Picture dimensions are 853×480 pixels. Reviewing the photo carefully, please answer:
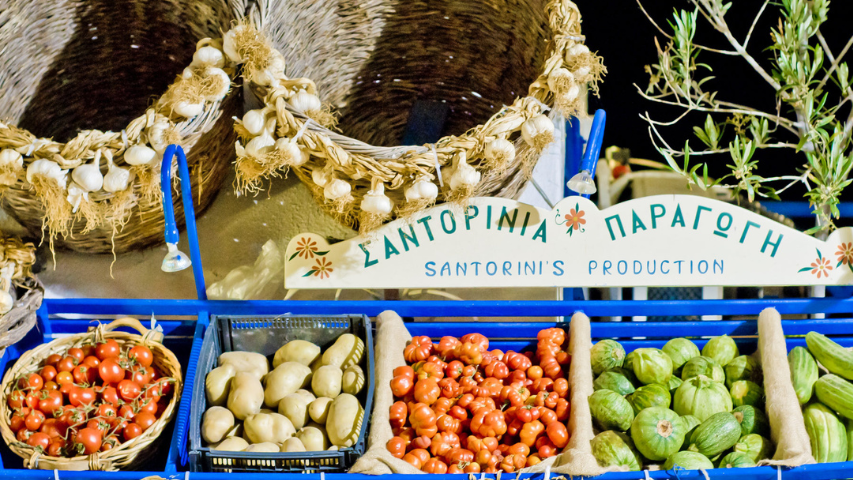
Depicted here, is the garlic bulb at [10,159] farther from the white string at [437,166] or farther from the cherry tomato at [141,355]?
the white string at [437,166]

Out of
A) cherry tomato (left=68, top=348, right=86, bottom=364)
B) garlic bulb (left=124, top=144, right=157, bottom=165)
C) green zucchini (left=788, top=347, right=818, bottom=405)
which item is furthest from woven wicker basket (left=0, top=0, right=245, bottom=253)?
green zucchini (left=788, top=347, right=818, bottom=405)

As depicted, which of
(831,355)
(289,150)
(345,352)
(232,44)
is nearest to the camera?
A: (289,150)

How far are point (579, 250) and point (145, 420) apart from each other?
153 centimetres

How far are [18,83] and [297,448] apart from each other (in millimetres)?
1971

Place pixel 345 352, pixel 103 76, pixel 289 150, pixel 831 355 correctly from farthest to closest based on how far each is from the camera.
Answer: pixel 103 76 → pixel 345 352 → pixel 831 355 → pixel 289 150

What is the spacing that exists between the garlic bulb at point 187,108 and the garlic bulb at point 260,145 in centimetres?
22

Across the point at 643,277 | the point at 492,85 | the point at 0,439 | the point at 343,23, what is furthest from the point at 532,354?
the point at 0,439

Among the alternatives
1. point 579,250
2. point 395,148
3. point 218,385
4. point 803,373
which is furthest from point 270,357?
point 803,373

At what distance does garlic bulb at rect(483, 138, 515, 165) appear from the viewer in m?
2.08

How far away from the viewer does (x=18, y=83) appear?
9.40ft

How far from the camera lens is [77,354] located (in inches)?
94.3

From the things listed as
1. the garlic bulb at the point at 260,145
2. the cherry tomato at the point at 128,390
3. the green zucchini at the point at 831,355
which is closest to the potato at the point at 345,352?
the cherry tomato at the point at 128,390

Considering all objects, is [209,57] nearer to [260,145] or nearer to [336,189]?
[260,145]

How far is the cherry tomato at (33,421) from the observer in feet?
7.27
